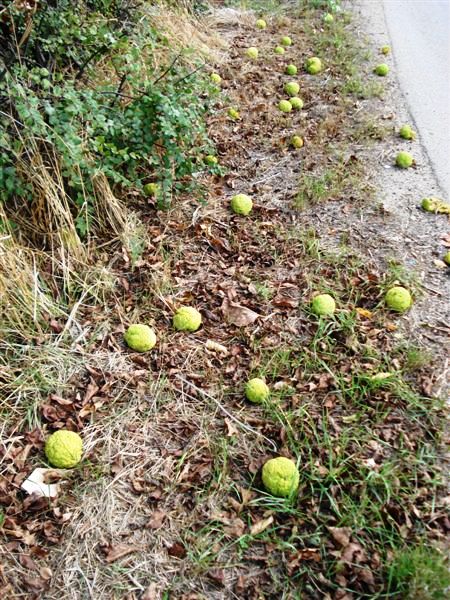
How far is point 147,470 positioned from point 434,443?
1.51 meters

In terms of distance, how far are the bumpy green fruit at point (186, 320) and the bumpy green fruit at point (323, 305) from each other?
2.52 ft

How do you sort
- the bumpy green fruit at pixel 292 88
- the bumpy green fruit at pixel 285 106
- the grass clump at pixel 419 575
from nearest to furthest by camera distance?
the grass clump at pixel 419 575
the bumpy green fruit at pixel 285 106
the bumpy green fruit at pixel 292 88

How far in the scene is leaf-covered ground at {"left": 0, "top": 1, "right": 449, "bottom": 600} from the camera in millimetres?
2199

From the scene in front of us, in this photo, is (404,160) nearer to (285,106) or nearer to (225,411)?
(285,106)

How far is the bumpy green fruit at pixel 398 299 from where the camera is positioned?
3.25 m

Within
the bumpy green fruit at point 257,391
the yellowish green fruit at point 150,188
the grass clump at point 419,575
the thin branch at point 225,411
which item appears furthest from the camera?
the yellowish green fruit at point 150,188

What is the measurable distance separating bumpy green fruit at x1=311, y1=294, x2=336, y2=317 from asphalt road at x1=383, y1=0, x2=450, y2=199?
5.98 feet

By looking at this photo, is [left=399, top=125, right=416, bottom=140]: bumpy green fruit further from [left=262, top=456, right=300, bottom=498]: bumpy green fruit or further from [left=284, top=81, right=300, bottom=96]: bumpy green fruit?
[left=262, top=456, right=300, bottom=498]: bumpy green fruit

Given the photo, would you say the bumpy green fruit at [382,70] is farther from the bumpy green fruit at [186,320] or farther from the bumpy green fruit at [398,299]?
the bumpy green fruit at [186,320]

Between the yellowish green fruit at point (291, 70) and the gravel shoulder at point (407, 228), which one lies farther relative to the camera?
the yellowish green fruit at point (291, 70)

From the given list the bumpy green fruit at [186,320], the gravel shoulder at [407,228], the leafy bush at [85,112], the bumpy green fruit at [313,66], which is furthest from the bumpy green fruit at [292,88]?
the bumpy green fruit at [186,320]

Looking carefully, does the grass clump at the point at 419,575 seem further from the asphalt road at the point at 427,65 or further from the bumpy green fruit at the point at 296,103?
the bumpy green fruit at the point at 296,103

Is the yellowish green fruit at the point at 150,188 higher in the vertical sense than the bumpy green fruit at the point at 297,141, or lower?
lower

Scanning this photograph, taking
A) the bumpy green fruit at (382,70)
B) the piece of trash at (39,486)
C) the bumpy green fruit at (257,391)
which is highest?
the bumpy green fruit at (382,70)
